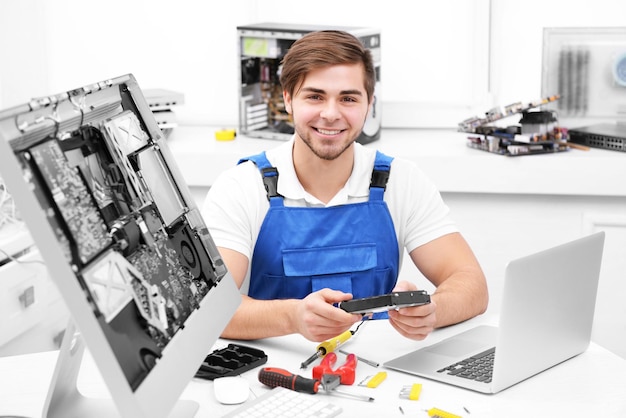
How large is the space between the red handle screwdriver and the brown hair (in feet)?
2.52

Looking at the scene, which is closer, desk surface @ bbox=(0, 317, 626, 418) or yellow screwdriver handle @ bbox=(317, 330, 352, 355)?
desk surface @ bbox=(0, 317, 626, 418)

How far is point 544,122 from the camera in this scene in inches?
116

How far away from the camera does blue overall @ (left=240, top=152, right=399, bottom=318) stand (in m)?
2.02

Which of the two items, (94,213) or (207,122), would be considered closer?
(94,213)

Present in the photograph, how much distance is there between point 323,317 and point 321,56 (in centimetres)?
67

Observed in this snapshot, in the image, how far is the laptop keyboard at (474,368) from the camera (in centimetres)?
156

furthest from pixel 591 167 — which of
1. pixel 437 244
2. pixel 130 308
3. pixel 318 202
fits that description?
pixel 130 308

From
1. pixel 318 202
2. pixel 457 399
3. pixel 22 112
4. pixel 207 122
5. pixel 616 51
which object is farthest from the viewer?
pixel 207 122

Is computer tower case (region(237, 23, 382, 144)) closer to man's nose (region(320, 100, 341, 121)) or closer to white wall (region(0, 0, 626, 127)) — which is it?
white wall (region(0, 0, 626, 127))

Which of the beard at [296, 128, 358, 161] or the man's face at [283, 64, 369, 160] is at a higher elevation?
the man's face at [283, 64, 369, 160]

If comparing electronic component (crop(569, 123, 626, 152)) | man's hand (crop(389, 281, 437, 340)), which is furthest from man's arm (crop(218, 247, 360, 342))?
electronic component (crop(569, 123, 626, 152))

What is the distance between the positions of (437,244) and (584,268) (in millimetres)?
523

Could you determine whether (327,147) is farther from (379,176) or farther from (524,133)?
(524,133)

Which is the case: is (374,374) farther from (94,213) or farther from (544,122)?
(544,122)
